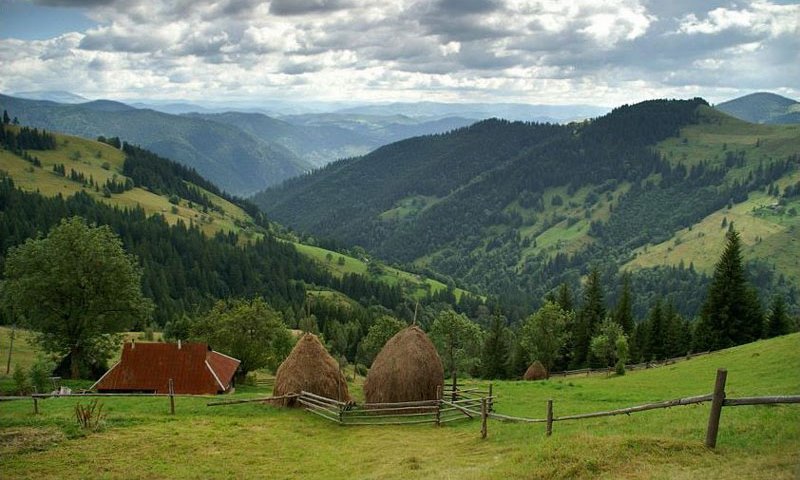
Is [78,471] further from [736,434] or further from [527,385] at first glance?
[527,385]

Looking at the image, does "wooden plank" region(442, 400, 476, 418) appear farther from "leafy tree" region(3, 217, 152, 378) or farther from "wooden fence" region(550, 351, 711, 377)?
"leafy tree" region(3, 217, 152, 378)

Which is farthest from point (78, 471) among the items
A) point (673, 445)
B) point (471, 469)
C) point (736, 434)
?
point (736, 434)

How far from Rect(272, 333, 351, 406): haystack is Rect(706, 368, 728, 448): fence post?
23677 mm

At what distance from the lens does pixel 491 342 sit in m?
81.3

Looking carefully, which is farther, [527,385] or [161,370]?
[527,385]

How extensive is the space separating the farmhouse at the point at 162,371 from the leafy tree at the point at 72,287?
5299 mm

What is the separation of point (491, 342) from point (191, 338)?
135ft

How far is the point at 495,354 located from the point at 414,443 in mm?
56643

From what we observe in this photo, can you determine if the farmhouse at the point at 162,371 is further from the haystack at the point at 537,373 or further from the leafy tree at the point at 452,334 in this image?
the haystack at the point at 537,373

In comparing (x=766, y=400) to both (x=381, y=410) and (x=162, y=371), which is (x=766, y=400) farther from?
(x=162, y=371)

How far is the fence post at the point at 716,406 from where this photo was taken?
15.8 meters

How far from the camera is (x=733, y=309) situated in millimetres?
61719

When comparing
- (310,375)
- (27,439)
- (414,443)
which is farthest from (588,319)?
(27,439)

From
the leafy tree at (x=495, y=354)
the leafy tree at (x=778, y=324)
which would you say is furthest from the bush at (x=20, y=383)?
the leafy tree at (x=778, y=324)
